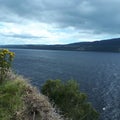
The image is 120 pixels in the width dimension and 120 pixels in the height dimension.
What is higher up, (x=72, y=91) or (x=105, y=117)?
(x=72, y=91)

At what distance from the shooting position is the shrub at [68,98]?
2128cm

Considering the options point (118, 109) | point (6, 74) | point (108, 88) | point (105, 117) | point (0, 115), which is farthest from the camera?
point (108, 88)

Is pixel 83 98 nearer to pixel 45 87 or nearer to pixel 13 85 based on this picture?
pixel 45 87

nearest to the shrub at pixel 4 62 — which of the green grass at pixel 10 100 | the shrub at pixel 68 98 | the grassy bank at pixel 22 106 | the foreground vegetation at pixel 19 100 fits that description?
the foreground vegetation at pixel 19 100

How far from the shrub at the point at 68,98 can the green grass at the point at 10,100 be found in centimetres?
1219

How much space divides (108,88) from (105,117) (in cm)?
2515

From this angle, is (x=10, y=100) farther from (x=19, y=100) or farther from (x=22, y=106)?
(x=22, y=106)

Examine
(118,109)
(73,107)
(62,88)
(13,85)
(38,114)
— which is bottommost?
(118,109)

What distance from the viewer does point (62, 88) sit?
2303cm

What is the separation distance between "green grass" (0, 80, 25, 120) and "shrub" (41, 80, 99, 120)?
40.0 feet

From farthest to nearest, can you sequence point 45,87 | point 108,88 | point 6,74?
point 108,88 < point 45,87 < point 6,74

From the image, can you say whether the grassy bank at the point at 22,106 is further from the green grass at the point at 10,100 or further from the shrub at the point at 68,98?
the shrub at the point at 68,98

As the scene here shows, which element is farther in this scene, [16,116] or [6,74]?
[6,74]

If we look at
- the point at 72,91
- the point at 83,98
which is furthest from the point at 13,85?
the point at 83,98
